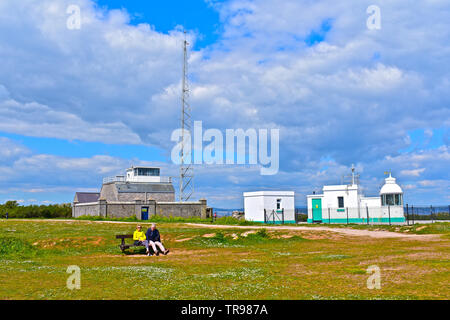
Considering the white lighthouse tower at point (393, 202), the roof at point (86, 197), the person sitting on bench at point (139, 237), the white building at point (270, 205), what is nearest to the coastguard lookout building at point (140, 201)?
the roof at point (86, 197)

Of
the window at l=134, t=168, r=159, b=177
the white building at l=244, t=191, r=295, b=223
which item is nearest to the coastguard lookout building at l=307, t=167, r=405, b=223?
the white building at l=244, t=191, r=295, b=223

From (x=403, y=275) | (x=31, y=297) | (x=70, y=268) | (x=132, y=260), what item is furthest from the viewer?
(x=132, y=260)

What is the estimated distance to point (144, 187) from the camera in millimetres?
64375

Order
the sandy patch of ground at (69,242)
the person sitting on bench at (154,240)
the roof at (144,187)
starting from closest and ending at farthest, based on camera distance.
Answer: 1. the person sitting on bench at (154,240)
2. the sandy patch of ground at (69,242)
3. the roof at (144,187)

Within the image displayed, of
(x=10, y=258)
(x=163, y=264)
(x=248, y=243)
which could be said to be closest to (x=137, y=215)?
(x=248, y=243)

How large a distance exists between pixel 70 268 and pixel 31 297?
215 inches

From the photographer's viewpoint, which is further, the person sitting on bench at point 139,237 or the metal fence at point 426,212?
the metal fence at point 426,212

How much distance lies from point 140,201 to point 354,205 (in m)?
27.1

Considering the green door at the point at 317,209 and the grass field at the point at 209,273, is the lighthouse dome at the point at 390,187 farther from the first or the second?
the grass field at the point at 209,273

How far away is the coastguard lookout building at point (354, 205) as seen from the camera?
4834cm

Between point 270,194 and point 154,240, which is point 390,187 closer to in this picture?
point 270,194

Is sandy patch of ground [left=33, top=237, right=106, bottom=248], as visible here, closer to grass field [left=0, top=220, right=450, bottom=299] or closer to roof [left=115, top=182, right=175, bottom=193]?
grass field [left=0, top=220, right=450, bottom=299]
